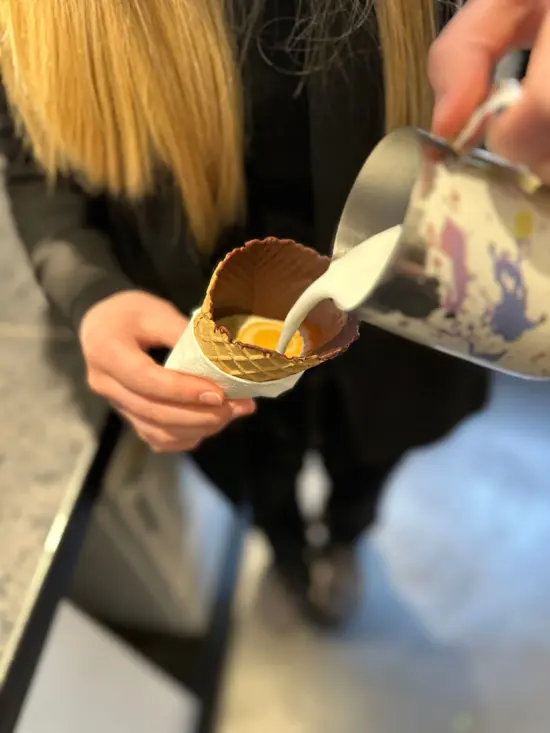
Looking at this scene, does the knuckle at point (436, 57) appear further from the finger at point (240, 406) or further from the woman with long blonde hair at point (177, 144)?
the finger at point (240, 406)

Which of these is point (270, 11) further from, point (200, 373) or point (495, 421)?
point (495, 421)

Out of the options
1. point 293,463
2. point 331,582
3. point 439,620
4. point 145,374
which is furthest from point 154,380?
point 439,620

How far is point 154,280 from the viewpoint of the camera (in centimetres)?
64

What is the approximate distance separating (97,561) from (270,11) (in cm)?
64

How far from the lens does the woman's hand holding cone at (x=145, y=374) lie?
0.48 m


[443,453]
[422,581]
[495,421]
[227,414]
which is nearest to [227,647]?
[422,581]

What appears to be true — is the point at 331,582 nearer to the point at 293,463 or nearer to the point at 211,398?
the point at 293,463

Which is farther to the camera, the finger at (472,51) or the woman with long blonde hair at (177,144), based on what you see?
the woman with long blonde hair at (177,144)

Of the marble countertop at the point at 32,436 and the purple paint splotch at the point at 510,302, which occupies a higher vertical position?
the purple paint splotch at the point at 510,302

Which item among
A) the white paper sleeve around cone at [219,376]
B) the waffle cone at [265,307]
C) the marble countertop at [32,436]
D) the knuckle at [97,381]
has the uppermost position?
the waffle cone at [265,307]

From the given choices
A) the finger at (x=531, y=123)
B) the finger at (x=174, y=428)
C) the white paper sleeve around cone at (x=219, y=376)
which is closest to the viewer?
the finger at (x=531, y=123)

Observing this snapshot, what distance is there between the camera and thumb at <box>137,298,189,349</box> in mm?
524

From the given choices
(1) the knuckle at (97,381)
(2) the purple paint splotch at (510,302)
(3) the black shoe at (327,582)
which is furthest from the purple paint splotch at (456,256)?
(3) the black shoe at (327,582)

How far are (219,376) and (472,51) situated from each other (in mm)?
214
